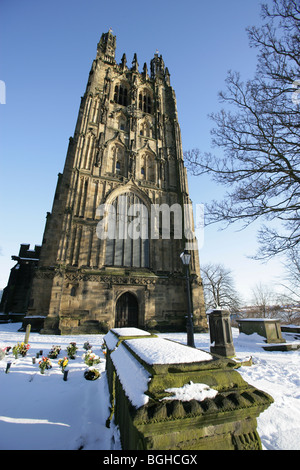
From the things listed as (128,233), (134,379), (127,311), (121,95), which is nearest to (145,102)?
(121,95)

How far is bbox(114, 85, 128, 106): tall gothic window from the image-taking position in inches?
886

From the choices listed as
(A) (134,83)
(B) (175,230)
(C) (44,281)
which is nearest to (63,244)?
(C) (44,281)

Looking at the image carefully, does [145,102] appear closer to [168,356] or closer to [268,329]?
[268,329]

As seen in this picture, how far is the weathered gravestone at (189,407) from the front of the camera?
53.2 inches

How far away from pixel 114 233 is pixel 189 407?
1418 cm

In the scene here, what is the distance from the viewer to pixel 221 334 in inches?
262

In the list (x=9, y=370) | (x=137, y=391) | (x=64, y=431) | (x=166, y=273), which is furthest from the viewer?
(x=166, y=273)

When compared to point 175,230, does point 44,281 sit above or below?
below

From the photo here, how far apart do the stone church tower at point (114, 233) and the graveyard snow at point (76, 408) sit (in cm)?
755

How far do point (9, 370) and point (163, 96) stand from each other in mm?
28440

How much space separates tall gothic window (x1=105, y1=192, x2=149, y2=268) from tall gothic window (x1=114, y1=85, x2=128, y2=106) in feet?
42.4

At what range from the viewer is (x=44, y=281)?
12.2 meters

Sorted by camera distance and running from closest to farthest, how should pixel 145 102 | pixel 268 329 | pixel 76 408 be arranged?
pixel 76 408, pixel 268 329, pixel 145 102
